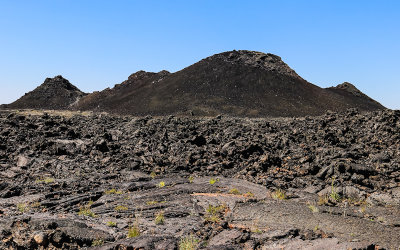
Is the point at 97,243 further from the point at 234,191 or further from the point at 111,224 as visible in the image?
the point at 234,191

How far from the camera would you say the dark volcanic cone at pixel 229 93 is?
4662 centimetres

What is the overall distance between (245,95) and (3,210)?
40.9 metres

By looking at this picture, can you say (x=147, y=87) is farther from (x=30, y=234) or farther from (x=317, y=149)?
(x=30, y=234)

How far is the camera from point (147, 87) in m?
59.8

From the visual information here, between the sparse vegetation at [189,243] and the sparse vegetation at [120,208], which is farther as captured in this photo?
the sparse vegetation at [120,208]

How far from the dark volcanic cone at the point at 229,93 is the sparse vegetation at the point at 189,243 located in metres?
34.9

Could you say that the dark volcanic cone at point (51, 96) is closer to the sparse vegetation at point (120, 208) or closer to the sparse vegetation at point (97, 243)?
the sparse vegetation at point (120, 208)

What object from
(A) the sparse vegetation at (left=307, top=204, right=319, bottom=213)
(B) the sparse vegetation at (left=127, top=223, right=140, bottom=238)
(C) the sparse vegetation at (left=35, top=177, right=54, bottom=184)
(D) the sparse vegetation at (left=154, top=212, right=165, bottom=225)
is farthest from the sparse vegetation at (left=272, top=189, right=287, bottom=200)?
(C) the sparse vegetation at (left=35, top=177, right=54, bottom=184)

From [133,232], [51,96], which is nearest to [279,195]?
[133,232]

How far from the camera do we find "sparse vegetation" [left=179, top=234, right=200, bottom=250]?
7.93 m

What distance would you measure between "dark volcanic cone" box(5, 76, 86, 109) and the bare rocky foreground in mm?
40506

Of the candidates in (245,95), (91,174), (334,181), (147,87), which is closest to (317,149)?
(334,181)

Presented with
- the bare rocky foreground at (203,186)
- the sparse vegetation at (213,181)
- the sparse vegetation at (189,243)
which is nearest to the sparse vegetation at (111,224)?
the bare rocky foreground at (203,186)

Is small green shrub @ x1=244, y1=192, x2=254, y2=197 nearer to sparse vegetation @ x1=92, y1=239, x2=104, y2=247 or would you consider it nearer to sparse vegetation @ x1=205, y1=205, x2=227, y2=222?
sparse vegetation @ x1=205, y1=205, x2=227, y2=222
